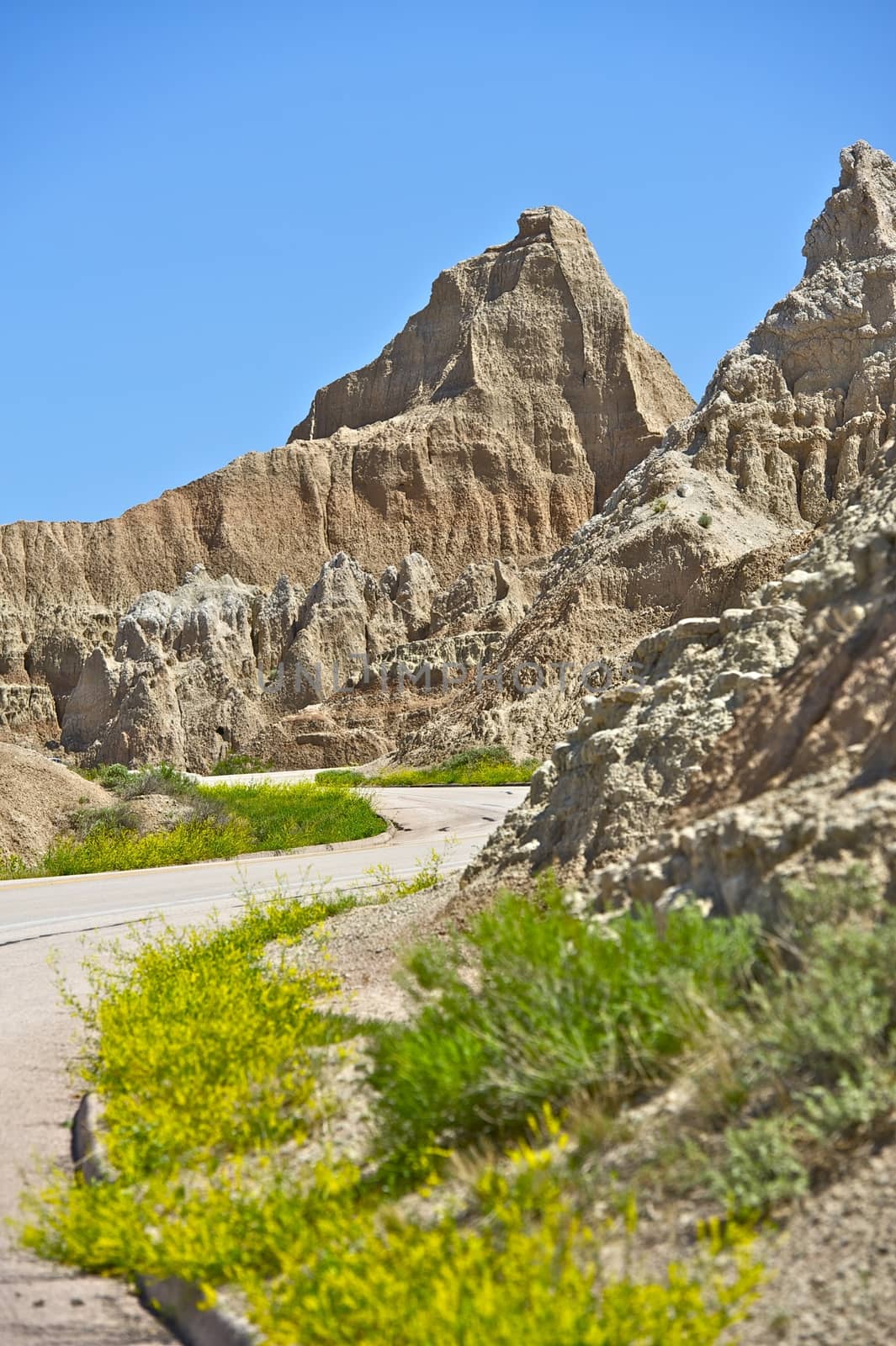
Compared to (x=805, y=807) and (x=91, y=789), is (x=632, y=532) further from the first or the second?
(x=805, y=807)

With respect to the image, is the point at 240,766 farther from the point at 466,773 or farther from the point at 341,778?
the point at 466,773

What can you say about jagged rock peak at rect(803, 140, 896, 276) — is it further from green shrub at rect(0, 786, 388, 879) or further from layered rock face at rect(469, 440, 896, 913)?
layered rock face at rect(469, 440, 896, 913)

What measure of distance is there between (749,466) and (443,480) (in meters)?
40.8

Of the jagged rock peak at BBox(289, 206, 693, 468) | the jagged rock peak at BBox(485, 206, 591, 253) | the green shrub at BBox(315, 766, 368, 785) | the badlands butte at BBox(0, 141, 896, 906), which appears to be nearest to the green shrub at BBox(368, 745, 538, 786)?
the green shrub at BBox(315, 766, 368, 785)

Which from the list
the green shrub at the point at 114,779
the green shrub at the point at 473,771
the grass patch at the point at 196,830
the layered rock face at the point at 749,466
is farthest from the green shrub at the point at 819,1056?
the layered rock face at the point at 749,466

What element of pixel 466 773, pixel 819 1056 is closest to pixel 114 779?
pixel 466 773

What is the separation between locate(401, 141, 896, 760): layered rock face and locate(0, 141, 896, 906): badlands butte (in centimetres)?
12

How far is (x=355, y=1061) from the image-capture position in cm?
613

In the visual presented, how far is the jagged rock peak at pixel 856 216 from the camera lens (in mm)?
49938

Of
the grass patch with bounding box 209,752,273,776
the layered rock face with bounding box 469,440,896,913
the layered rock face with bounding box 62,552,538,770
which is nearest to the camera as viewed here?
the layered rock face with bounding box 469,440,896,913

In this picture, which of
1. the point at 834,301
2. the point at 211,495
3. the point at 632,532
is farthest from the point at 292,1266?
the point at 211,495

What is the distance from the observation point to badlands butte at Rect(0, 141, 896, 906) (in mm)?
6703

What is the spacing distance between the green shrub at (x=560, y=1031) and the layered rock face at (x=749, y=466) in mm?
37601

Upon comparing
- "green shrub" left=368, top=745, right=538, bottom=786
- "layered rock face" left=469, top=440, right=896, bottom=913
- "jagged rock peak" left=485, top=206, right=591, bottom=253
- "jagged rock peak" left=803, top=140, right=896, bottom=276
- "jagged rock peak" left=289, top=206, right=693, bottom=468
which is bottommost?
"green shrub" left=368, top=745, right=538, bottom=786
